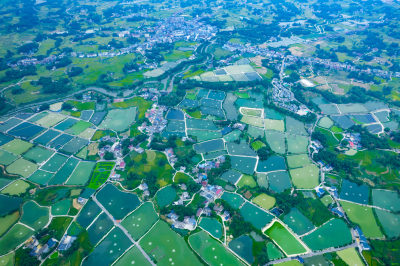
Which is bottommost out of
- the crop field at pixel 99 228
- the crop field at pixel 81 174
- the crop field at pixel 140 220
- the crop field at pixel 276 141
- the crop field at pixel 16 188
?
the crop field at pixel 16 188

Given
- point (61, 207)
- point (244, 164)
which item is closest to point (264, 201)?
point (244, 164)

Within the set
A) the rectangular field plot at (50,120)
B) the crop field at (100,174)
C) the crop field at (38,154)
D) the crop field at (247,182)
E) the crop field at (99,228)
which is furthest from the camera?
the rectangular field plot at (50,120)

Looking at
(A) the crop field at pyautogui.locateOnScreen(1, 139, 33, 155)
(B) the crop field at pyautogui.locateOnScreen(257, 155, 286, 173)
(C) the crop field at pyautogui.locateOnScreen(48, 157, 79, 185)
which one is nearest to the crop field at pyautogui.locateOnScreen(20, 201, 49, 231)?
(C) the crop field at pyautogui.locateOnScreen(48, 157, 79, 185)

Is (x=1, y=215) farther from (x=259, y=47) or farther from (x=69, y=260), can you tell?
(x=259, y=47)

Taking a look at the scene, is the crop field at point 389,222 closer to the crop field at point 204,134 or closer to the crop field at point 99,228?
the crop field at point 204,134

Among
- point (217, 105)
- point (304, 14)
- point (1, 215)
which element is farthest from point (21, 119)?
point (304, 14)

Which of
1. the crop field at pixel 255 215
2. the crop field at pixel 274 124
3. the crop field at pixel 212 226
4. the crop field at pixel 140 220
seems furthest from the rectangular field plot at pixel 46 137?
the crop field at pixel 274 124
